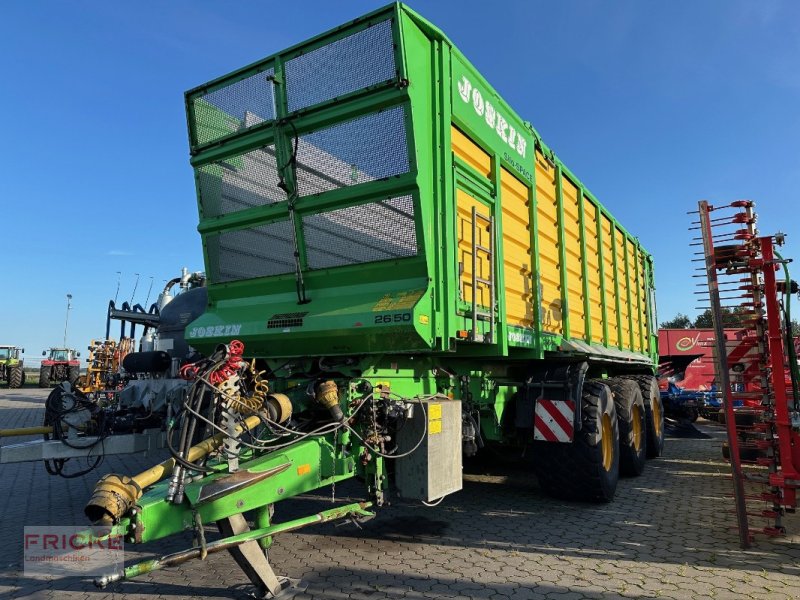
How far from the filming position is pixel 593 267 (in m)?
7.18

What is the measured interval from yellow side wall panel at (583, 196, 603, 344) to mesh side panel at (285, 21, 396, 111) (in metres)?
3.96

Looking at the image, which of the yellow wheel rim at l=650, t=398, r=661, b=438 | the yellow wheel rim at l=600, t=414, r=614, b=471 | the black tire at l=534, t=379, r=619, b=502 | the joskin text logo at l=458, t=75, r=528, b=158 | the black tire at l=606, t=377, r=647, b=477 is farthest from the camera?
the yellow wheel rim at l=650, t=398, r=661, b=438

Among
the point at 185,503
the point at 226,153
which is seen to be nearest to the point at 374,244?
the point at 226,153

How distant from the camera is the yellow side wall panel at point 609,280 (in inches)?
304

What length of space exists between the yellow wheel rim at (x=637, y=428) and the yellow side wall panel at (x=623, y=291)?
1193 millimetres

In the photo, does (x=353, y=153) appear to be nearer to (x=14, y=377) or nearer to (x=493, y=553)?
(x=493, y=553)

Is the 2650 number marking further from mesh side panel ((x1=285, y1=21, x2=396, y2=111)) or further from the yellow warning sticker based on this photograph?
mesh side panel ((x1=285, y1=21, x2=396, y2=111))

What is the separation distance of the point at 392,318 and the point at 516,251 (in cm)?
189

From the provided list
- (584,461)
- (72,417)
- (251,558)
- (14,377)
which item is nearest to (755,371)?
(584,461)

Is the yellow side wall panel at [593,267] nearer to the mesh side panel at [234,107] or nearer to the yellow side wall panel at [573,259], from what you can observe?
the yellow side wall panel at [573,259]

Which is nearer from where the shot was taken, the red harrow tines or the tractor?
the red harrow tines

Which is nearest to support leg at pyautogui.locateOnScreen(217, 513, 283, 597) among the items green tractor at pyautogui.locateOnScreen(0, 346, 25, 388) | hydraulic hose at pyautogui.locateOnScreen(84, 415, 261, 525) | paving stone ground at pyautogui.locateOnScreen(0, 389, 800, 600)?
A: paving stone ground at pyautogui.locateOnScreen(0, 389, 800, 600)

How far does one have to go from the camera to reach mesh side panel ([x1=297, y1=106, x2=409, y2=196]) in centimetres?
376

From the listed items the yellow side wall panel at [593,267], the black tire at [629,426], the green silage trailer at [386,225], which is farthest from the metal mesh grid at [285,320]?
the black tire at [629,426]
